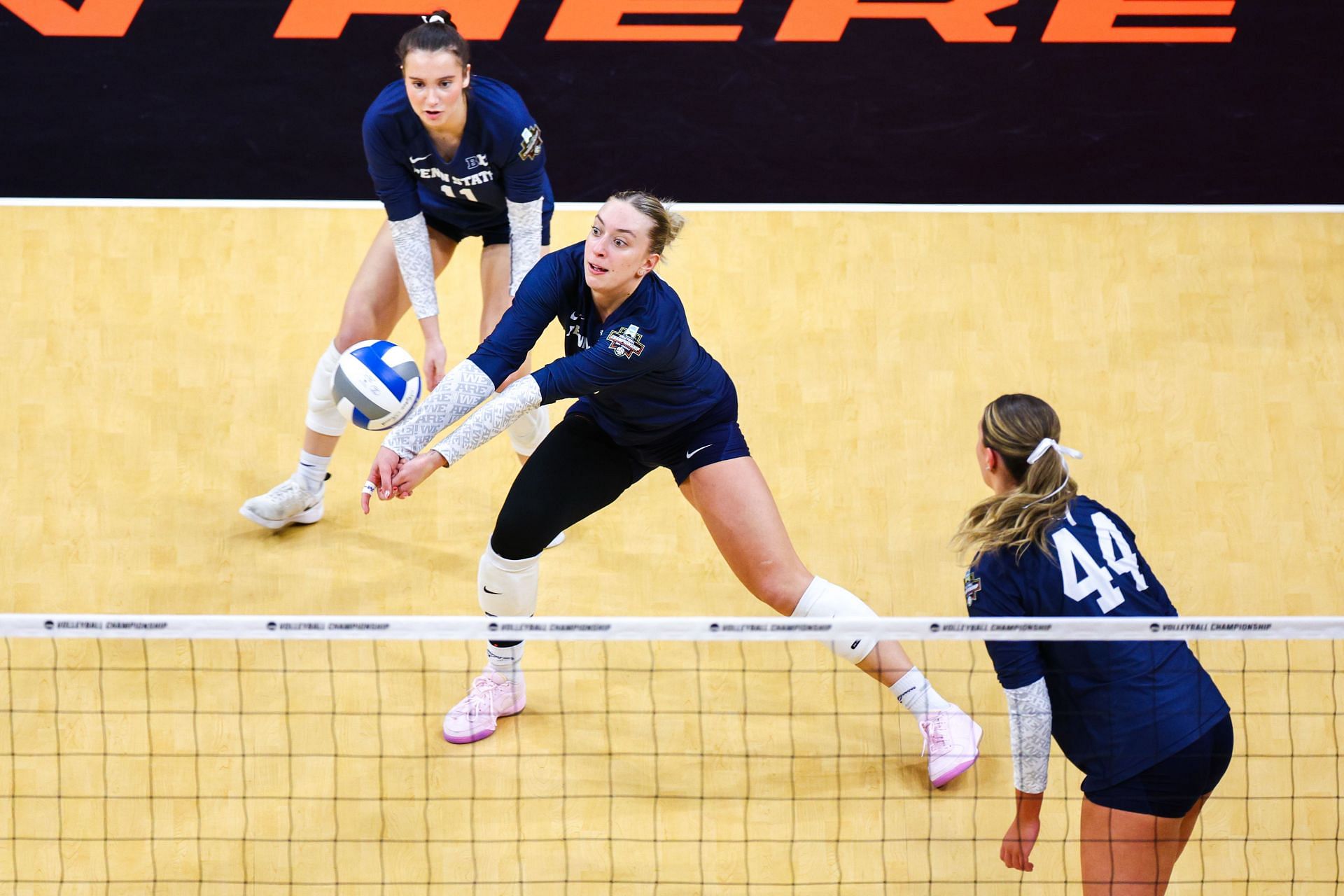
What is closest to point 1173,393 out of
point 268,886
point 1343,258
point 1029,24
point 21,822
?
point 1343,258

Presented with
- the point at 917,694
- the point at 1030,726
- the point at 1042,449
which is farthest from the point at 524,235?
the point at 1030,726

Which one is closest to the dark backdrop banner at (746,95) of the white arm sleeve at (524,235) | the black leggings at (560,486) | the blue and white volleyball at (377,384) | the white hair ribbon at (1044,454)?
the white arm sleeve at (524,235)

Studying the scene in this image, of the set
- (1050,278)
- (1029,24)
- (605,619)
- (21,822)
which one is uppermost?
→ (1029,24)

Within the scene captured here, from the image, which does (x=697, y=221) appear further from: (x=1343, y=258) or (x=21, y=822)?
(x=21, y=822)

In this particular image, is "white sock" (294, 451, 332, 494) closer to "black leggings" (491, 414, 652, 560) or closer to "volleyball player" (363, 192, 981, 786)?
"volleyball player" (363, 192, 981, 786)

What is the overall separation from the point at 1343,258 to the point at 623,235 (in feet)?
13.9

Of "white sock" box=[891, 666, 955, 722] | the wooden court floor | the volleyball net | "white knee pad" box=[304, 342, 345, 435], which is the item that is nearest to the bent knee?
the volleyball net

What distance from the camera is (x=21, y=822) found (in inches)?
184

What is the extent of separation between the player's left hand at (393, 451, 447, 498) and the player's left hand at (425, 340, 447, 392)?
1.33 m

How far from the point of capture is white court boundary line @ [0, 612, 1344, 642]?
369cm

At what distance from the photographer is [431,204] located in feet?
18.7

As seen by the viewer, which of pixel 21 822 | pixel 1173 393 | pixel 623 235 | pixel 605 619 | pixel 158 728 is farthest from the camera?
pixel 1173 393

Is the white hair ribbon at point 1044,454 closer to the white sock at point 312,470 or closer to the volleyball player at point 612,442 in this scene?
the volleyball player at point 612,442

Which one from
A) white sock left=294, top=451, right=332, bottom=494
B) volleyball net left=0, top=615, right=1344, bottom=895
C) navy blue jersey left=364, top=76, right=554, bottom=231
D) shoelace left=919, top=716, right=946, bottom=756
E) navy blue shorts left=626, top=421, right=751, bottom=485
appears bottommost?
volleyball net left=0, top=615, right=1344, bottom=895
